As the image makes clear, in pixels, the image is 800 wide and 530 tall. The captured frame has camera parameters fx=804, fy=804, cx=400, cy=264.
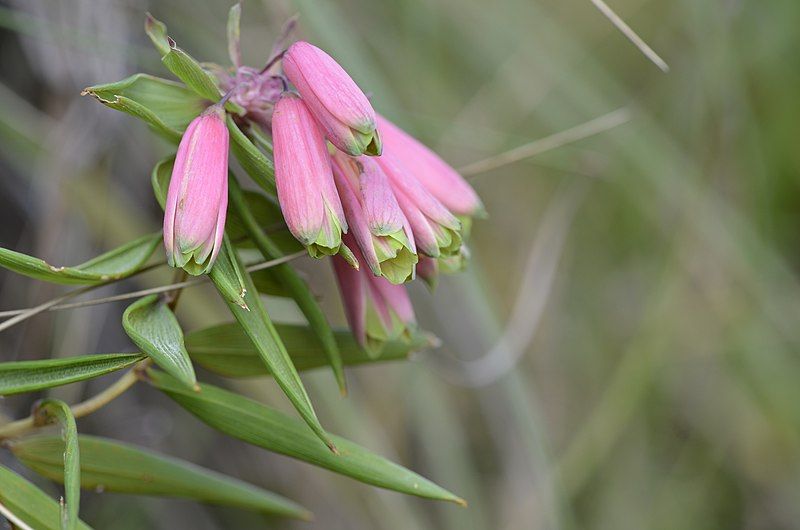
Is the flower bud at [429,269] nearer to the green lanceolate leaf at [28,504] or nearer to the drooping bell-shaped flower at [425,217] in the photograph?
the drooping bell-shaped flower at [425,217]

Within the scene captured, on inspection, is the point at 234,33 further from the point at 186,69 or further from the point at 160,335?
the point at 160,335

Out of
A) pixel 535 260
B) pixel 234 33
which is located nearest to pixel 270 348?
pixel 234 33

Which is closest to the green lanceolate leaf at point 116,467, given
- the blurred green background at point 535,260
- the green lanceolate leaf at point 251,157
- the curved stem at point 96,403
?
the curved stem at point 96,403

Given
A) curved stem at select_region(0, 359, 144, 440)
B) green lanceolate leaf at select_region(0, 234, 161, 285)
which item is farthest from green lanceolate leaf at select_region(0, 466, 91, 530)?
green lanceolate leaf at select_region(0, 234, 161, 285)

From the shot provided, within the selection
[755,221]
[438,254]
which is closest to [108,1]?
[438,254]

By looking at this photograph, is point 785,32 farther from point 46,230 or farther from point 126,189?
point 46,230
